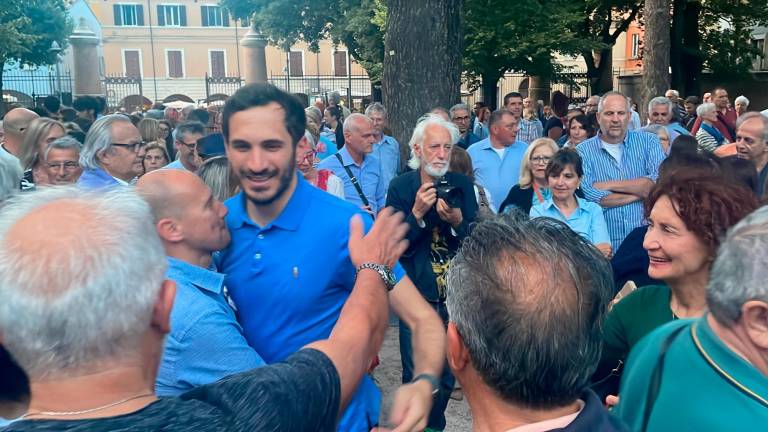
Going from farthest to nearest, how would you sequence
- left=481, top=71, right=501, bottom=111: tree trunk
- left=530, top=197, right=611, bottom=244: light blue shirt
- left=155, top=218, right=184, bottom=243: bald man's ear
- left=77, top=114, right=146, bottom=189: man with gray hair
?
left=481, top=71, right=501, bottom=111: tree trunk < left=77, top=114, right=146, bottom=189: man with gray hair < left=530, top=197, right=611, bottom=244: light blue shirt < left=155, top=218, right=184, bottom=243: bald man's ear

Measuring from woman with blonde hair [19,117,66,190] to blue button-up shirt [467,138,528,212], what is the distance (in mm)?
3466

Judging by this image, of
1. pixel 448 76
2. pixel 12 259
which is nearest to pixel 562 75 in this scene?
pixel 448 76

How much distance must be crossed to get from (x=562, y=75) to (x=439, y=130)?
22.7 metres

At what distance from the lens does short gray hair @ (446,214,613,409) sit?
4.82 ft

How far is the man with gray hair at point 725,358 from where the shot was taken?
5.32ft

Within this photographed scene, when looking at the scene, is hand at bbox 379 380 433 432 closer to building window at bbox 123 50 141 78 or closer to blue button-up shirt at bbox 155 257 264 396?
blue button-up shirt at bbox 155 257 264 396

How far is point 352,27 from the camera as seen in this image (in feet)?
75.8

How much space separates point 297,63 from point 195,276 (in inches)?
2424

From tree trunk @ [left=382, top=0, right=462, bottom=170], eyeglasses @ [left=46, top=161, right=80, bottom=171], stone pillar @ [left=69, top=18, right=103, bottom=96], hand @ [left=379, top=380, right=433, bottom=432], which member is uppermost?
stone pillar @ [left=69, top=18, right=103, bottom=96]

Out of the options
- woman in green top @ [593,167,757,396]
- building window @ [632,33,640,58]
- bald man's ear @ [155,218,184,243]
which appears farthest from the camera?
building window @ [632,33,640,58]

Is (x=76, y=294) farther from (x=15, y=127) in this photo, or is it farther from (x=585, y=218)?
(x=15, y=127)

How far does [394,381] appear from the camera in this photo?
551 cm

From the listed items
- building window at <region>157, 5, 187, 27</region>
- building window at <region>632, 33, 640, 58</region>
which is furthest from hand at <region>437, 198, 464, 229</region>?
building window at <region>157, 5, 187, 27</region>

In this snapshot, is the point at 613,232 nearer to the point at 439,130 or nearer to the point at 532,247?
the point at 439,130
